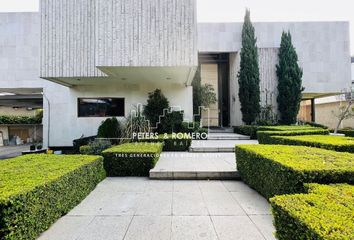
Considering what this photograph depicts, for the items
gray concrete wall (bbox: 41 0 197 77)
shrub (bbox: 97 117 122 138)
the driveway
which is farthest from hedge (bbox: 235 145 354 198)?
the driveway

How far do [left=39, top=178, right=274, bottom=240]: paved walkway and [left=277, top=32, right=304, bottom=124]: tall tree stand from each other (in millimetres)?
10112

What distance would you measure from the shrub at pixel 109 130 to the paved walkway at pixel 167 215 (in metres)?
4.79

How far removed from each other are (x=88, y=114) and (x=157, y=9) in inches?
249

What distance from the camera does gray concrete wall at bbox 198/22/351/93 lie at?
12484 mm

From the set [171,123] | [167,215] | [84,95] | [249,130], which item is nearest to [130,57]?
[171,123]

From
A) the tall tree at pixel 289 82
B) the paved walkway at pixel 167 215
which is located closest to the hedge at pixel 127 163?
the paved walkway at pixel 167 215

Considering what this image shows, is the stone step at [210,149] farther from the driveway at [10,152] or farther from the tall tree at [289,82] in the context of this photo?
the driveway at [10,152]

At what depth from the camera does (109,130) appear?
852cm

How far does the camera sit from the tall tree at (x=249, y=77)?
1161 cm

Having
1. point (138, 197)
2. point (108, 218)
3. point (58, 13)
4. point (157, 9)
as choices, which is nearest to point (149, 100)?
point (157, 9)

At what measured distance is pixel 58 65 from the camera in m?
7.88

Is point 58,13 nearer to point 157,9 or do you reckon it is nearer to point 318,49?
point 157,9

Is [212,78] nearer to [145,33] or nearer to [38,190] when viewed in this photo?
[145,33]

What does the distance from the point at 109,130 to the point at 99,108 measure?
1953 millimetres
